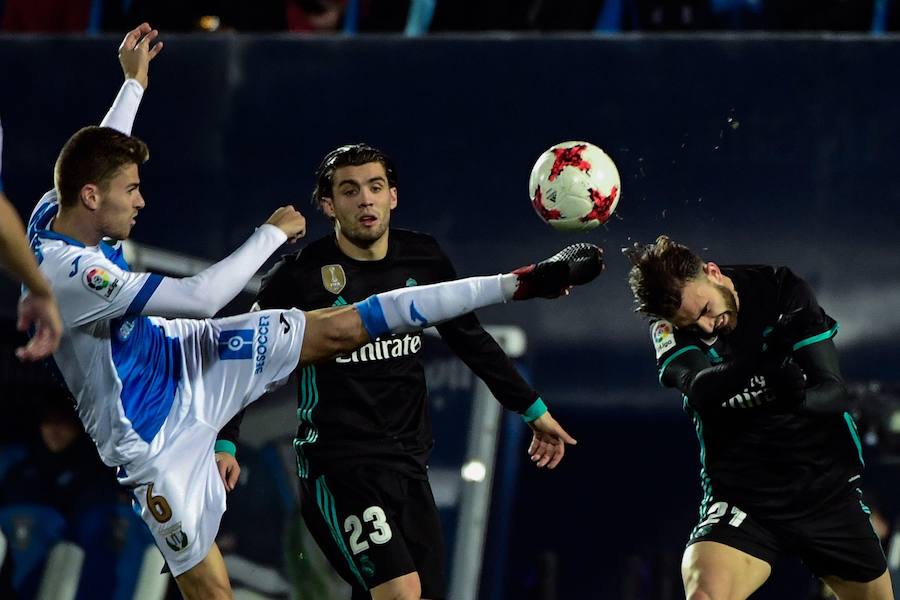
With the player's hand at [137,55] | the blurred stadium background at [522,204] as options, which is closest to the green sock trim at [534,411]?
the blurred stadium background at [522,204]

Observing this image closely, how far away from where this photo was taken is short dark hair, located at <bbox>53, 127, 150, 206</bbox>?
4.37 m

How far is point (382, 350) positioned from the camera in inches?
190

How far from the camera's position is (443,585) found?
4770 millimetres

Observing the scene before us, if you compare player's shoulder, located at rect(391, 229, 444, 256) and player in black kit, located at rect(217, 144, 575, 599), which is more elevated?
player's shoulder, located at rect(391, 229, 444, 256)

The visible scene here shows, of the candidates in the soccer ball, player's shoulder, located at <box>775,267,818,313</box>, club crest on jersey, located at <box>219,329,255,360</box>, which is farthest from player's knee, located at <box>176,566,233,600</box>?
player's shoulder, located at <box>775,267,818,313</box>

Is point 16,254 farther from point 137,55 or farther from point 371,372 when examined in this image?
point 137,55

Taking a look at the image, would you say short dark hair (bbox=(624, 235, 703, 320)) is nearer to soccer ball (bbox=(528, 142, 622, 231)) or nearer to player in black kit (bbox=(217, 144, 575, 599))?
soccer ball (bbox=(528, 142, 622, 231))

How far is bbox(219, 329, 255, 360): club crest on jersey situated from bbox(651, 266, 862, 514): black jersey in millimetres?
1431

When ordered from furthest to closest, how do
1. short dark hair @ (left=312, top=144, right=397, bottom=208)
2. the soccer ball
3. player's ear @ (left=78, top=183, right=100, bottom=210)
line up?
the soccer ball < short dark hair @ (left=312, top=144, right=397, bottom=208) < player's ear @ (left=78, top=183, right=100, bottom=210)

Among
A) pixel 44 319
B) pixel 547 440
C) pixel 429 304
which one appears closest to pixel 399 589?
pixel 547 440

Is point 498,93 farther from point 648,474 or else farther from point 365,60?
point 648,474

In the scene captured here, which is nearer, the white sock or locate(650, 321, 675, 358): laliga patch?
the white sock

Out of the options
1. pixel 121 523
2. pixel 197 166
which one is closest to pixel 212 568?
pixel 121 523

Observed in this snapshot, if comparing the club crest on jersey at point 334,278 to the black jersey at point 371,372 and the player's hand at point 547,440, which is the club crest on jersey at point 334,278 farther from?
the player's hand at point 547,440
